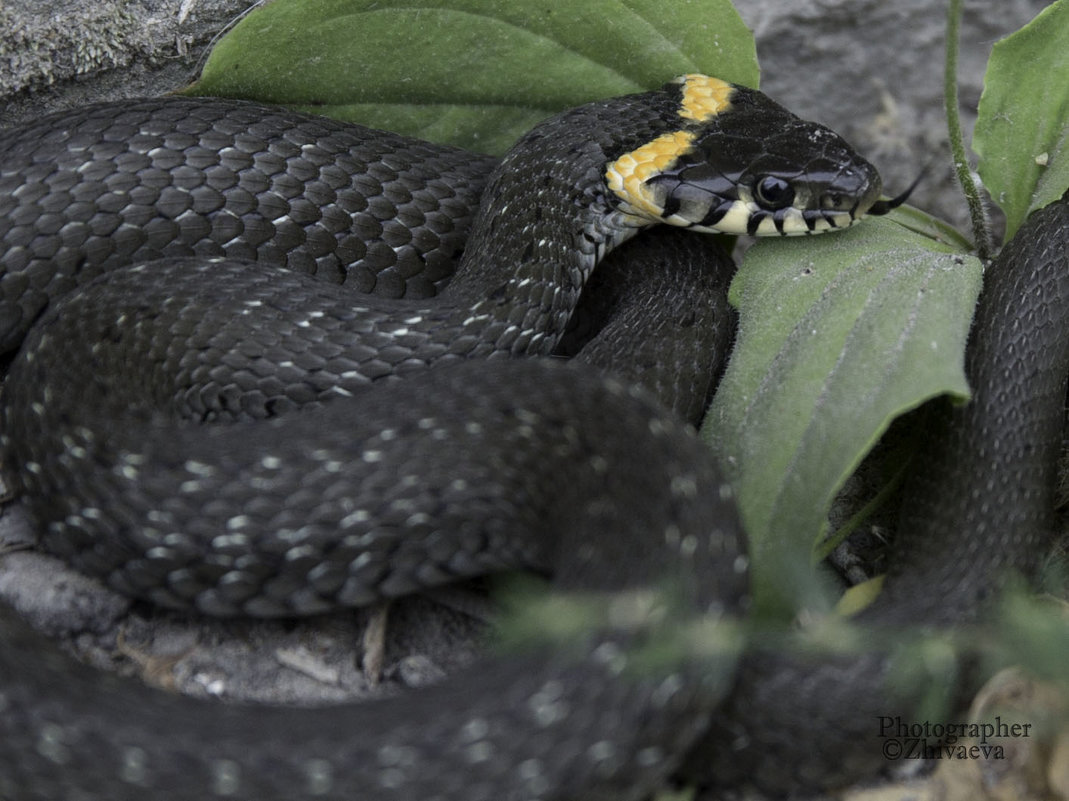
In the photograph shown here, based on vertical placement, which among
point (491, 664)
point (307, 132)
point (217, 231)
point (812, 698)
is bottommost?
point (812, 698)

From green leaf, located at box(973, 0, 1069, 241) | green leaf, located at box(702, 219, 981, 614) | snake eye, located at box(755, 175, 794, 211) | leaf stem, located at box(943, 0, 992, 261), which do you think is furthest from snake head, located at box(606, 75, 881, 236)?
green leaf, located at box(973, 0, 1069, 241)

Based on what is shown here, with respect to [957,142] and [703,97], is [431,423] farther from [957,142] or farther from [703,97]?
[957,142]

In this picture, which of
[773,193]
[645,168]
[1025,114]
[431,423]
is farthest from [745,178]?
[431,423]

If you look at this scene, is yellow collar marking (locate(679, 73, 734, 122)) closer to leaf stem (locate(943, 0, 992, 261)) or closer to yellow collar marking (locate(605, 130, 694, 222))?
yellow collar marking (locate(605, 130, 694, 222))

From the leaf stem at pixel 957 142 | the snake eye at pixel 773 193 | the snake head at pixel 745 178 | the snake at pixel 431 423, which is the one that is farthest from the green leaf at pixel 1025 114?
the snake eye at pixel 773 193

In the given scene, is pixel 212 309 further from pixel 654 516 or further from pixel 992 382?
pixel 992 382

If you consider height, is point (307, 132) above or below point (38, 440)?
above

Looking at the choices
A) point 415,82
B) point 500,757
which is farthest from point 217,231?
point 500,757
